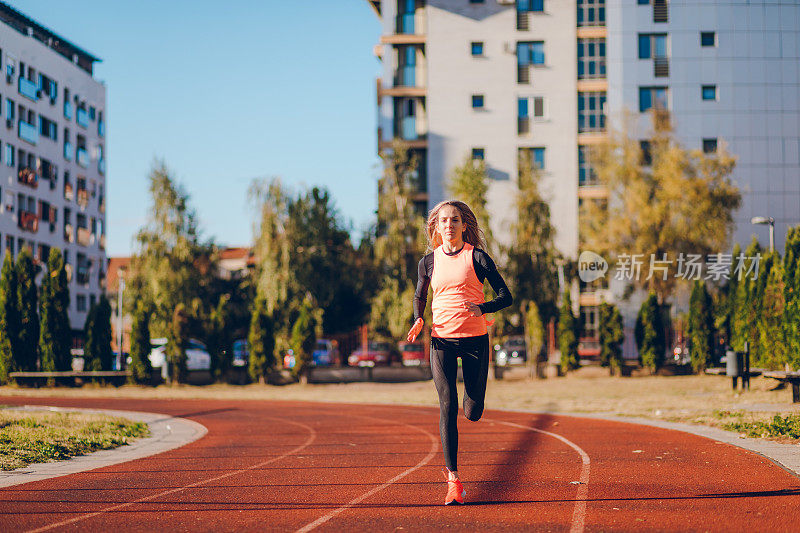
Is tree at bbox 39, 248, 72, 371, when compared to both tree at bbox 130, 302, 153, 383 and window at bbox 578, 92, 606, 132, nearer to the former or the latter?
tree at bbox 130, 302, 153, 383

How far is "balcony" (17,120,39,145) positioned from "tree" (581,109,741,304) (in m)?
37.9

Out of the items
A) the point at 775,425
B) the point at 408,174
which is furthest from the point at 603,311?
the point at 775,425

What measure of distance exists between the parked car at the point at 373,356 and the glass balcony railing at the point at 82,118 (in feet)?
105

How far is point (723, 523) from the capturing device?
663 cm

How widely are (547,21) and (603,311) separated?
2483cm

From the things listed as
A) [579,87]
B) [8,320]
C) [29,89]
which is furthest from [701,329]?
[29,89]

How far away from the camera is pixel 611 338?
39062mm

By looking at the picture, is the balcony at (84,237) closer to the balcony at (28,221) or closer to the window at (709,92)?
the balcony at (28,221)

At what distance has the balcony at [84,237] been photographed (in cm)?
7325

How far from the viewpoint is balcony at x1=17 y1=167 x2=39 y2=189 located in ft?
206

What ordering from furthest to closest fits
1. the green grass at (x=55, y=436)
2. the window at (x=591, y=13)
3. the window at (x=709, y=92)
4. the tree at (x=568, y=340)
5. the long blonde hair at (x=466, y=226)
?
the window at (x=591, y=13) → the window at (x=709, y=92) → the tree at (x=568, y=340) → the green grass at (x=55, y=436) → the long blonde hair at (x=466, y=226)

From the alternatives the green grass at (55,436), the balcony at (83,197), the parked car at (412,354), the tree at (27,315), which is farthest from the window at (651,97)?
A: the green grass at (55,436)

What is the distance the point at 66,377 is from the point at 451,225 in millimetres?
33708

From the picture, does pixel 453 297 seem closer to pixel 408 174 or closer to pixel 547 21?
pixel 408 174
